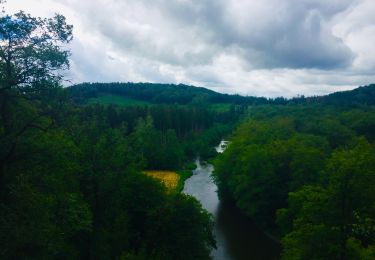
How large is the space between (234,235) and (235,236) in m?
0.29

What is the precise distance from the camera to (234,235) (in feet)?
134

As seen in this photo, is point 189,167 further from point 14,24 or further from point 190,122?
point 14,24

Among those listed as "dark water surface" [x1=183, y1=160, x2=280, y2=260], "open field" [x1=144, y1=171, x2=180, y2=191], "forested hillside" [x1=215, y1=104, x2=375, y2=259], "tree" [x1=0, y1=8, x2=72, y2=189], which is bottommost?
"dark water surface" [x1=183, y1=160, x2=280, y2=260]

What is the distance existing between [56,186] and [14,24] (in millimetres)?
6384

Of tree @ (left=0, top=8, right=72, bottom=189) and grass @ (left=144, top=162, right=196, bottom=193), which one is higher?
tree @ (left=0, top=8, right=72, bottom=189)

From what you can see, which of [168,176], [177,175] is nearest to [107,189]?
[168,176]

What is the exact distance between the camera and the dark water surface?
35719 millimetres

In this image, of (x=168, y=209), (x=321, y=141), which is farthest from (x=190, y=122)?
(x=168, y=209)

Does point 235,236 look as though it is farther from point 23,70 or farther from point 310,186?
point 23,70

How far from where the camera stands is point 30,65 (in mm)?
12664

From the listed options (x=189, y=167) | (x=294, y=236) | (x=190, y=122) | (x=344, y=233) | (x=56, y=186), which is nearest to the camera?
(x=56, y=186)

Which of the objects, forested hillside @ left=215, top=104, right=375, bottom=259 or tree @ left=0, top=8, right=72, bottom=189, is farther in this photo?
forested hillside @ left=215, top=104, right=375, bottom=259

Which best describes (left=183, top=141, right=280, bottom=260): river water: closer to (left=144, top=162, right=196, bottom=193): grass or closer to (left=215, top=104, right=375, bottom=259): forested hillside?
(left=215, top=104, right=375, bottom=259): forested hillside

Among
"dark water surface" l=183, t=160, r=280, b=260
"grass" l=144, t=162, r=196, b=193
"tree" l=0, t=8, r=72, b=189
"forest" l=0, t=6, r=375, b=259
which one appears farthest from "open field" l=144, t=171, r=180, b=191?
"tree" l=0, t=8, r=72, b=189
